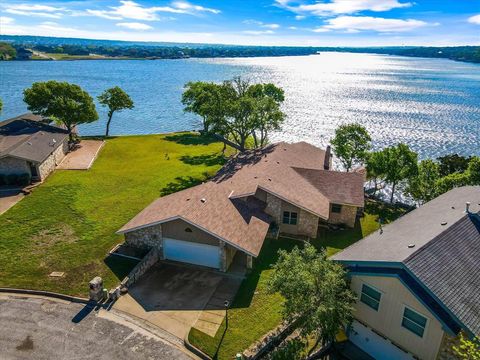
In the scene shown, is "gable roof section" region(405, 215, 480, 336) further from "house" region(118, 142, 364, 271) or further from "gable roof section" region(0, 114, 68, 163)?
"gable roof section" region(0, 114, 68, 163)

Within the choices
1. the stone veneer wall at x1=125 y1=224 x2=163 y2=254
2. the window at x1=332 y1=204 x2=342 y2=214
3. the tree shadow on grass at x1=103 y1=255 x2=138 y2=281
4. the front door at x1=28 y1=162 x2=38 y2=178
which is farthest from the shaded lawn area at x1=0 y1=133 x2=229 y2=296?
the window at x1=332 y1=204 x2=342 y2=214

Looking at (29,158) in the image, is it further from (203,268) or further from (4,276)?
(203,268)

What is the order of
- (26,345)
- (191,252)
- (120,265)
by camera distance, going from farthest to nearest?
(191,252)
(120,265)
(26,345)

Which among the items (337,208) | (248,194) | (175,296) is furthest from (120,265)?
(337,208)

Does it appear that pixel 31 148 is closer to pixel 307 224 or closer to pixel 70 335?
pixel 70 335

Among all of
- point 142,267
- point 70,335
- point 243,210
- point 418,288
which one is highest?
point 418,288

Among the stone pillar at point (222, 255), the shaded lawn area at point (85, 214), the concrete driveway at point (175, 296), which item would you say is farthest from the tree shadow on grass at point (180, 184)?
the stone pillar at point (222, 255)
